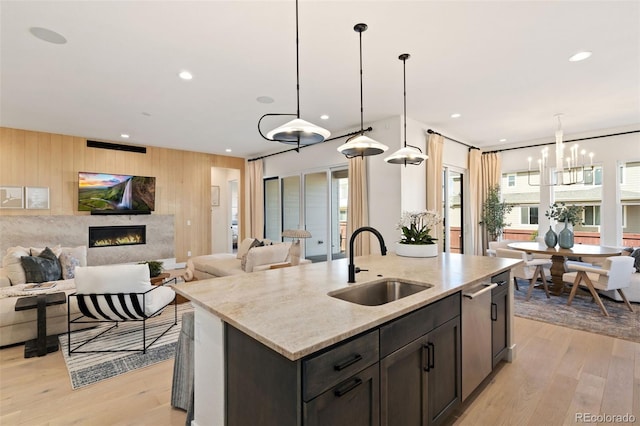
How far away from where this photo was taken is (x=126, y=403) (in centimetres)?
217

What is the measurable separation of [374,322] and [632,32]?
347cm

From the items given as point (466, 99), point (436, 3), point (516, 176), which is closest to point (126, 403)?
point (436, 3)

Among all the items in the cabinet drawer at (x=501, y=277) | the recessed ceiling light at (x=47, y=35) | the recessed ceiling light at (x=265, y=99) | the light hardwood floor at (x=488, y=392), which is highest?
the recessed ceiling light at (x=265, y=99)

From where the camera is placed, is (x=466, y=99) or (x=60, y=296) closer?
(x=60, y=296)

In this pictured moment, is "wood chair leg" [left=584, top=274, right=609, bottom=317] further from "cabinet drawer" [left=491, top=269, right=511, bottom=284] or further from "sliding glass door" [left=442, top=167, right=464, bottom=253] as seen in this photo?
"sliding glass door" [left=442, top=167, right=464, bottom=253]

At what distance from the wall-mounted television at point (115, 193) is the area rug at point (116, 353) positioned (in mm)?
3644

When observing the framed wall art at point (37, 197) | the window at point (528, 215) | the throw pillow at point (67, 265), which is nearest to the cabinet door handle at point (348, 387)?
the throw pillow at point (67, 265)

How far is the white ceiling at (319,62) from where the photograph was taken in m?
2.34

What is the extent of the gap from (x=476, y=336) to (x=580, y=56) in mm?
3005

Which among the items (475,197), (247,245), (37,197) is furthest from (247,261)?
(475,197)

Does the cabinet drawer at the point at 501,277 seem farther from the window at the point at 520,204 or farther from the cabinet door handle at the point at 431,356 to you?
the window at the point at 520,204

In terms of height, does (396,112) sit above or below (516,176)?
above

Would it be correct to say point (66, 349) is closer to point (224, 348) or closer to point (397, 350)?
point (224, 348)

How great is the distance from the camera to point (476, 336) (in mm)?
2096
